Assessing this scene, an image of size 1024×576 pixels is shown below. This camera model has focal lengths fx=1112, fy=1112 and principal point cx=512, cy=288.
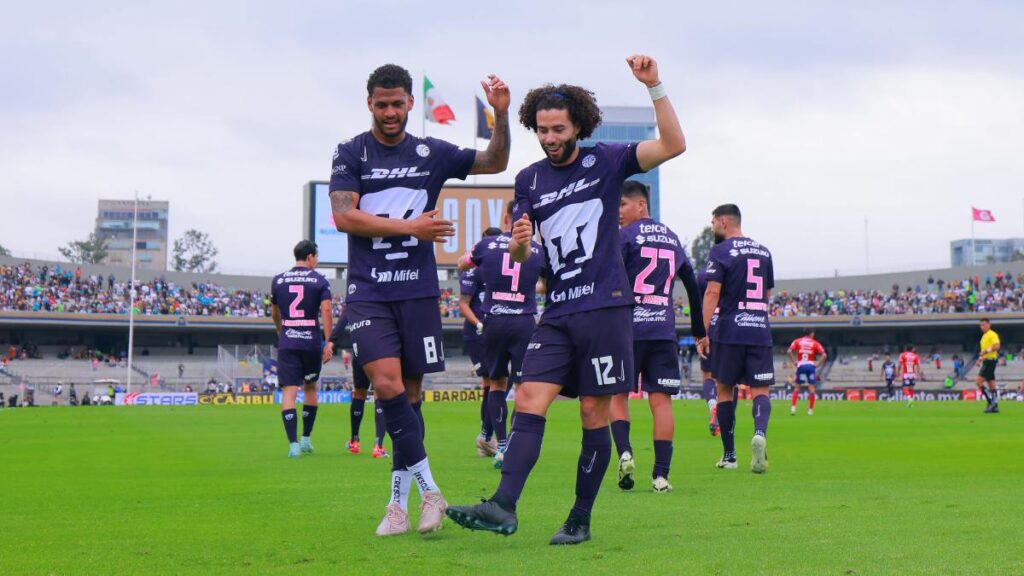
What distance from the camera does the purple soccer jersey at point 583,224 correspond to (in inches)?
230

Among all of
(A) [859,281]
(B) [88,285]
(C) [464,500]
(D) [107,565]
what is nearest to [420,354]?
(C) [464,500]

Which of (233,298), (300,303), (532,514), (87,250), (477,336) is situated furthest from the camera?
(87,250)

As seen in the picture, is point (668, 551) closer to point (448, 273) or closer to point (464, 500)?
point (464, 500)

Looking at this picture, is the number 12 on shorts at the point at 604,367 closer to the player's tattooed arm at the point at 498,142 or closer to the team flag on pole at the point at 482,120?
the player's tattooed arm at the point at 498,142

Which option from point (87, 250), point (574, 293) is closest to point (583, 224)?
point (574, 293)

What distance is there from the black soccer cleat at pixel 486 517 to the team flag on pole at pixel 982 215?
74.9 m

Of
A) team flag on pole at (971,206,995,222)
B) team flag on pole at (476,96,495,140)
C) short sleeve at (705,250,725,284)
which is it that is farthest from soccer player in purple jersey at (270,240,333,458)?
team flag on pole at (971,206,995,222)

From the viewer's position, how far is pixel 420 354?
659 centimetres

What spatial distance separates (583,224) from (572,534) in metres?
1.62

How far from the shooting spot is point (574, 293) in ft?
19.2

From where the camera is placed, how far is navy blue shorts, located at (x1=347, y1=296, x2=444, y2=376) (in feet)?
A: 21.2

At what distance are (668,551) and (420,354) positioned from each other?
6.56ft

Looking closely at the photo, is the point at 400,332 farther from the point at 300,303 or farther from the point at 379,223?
the point at 300,303

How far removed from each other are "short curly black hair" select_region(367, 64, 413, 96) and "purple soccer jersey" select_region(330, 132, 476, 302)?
1.04ft
